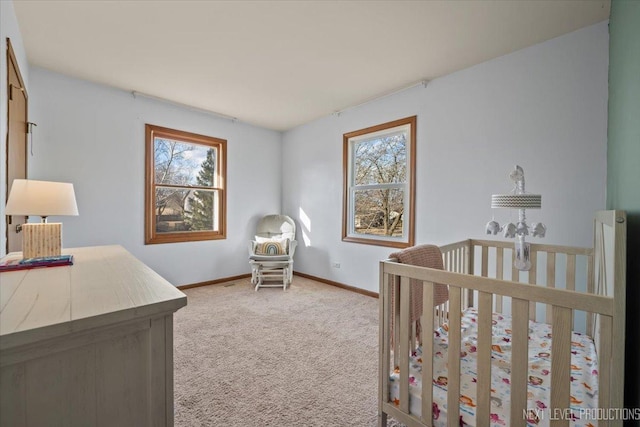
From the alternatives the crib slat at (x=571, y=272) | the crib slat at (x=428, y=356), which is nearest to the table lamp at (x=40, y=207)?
the crib slat at (x=428, y=356)

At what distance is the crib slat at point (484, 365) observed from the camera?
98 centimetres

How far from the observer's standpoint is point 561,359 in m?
0.86

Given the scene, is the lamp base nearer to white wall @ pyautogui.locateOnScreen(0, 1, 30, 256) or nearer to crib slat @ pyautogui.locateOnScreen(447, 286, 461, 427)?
white wall @ pyautogui.locateOnScreen(0, 1, 30, 256)

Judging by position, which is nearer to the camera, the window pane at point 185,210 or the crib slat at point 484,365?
the crib slat at point 484,365

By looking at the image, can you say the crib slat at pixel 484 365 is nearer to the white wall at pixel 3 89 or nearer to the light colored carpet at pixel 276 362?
the light colored carpet at pixel 276 362

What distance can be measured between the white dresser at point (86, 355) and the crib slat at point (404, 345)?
0.89 m

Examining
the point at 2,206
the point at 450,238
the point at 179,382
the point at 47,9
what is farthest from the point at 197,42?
the point at 450,238

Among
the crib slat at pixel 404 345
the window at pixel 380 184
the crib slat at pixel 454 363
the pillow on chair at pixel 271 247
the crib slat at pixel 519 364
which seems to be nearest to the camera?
the crib slat at pixel 519 364

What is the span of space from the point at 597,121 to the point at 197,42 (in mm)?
3061

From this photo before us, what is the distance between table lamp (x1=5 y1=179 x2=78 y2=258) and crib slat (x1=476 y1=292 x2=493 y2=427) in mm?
1869

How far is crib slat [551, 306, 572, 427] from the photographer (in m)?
0.85

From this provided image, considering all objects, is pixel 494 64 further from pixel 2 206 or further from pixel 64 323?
pixel 2 206

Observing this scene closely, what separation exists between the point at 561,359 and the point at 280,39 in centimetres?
250

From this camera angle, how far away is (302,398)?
5.27 ft
